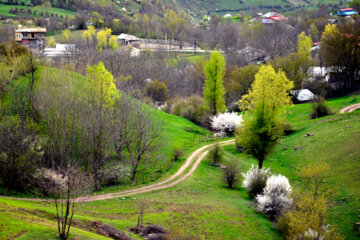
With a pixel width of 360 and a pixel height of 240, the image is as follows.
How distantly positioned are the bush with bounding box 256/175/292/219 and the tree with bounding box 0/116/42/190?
2257 cm

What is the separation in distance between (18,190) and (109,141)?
12160 mm

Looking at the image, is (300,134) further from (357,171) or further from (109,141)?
(109,141)

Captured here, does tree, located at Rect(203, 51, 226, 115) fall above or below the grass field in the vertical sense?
above

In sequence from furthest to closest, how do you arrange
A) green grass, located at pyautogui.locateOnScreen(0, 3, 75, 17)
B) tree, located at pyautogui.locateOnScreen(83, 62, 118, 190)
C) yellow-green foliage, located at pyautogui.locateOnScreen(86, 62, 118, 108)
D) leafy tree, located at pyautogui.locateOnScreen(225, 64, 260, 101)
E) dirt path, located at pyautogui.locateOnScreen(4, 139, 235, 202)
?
green grass, located at pyautogui.locateOnScreen(0, 3, 75, 17) → leafy tree, located at pyautogui.locateOnScreen(225, 64, 260, 101) → yellow-green foliage, located at pyautogui.locateOnScreen(86, 62, 118, 108) → tree, located at pyautogui.locateOnScreen(83, 62, 118, 190) → dirt path, located at pyautogui.locateOnScreen(4, 139, 235, 202)

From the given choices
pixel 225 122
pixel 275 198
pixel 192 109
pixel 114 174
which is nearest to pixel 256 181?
pixel 275 198

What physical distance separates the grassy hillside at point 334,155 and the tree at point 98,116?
18.5 meters

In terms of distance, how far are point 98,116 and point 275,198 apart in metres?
21.9

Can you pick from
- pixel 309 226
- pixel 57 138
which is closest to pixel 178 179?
pixel 57 138

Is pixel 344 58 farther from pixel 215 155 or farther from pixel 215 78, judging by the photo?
pixel 215 155

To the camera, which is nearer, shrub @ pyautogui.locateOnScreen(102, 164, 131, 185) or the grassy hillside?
the grassy hillside

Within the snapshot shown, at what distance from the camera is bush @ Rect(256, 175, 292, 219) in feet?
106

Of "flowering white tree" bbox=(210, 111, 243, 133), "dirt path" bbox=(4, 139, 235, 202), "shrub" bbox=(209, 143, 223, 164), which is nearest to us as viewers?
"dirt path" bbox=(4, 139, 235, 202)

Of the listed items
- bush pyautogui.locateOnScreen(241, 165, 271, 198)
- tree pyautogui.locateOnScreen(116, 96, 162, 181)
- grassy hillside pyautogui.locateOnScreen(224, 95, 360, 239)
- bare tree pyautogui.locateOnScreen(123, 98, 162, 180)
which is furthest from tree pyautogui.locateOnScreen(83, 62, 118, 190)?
grassy hillside pyautogui.locateOnScreen(224, 95, 360, 239)

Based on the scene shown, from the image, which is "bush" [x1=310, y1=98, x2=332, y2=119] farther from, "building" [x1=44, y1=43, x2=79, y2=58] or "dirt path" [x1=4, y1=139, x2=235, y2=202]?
"building" [x1=44, y1=43, x2=79, y2=58]
